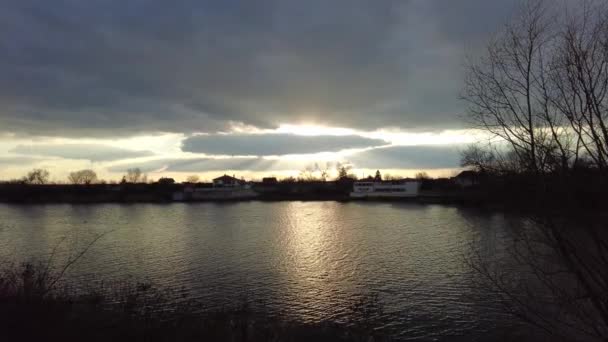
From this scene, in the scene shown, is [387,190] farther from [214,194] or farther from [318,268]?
[318,268]

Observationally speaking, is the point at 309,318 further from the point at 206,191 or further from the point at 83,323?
the point at 206,191

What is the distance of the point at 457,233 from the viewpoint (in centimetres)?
3744

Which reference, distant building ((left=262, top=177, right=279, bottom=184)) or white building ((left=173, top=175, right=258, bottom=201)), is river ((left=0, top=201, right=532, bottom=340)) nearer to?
white building ((left=173, top=175, right=258, bottom=201))

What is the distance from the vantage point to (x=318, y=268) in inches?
918

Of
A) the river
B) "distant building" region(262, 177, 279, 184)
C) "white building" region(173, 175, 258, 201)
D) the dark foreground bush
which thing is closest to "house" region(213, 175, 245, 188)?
"white building" region(173, 175, 258, 201)

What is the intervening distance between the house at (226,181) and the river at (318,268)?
10260 centimetres

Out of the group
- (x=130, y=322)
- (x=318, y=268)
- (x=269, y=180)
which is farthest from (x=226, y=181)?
(x=130, y=322)

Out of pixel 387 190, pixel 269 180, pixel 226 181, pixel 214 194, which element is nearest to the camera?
pixel 387 190

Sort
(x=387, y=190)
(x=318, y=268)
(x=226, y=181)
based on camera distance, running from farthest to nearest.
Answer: (x=226, y=181), (x=387, y=190), (x=318, y=268)

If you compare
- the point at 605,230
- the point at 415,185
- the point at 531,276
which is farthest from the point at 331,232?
the point at 415,185

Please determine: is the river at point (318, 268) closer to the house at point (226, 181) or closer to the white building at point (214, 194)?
the white building at point (214, 194)

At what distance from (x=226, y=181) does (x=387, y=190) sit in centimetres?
6344

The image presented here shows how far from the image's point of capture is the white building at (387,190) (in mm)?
Answer: 113750

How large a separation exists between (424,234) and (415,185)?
8024 cm
